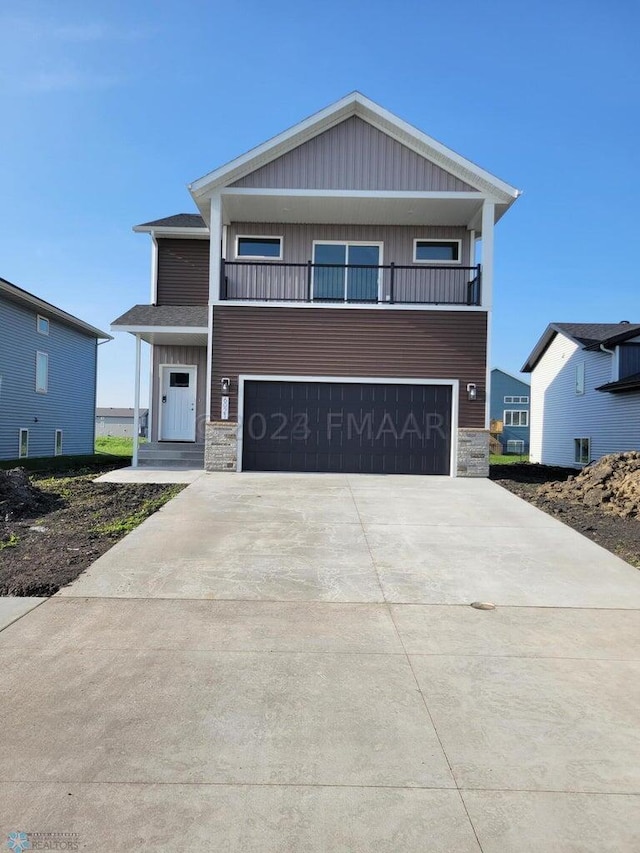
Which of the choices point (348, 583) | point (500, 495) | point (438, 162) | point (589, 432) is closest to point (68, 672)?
point (348, 583)

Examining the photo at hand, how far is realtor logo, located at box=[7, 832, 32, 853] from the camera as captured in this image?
2.35 meters

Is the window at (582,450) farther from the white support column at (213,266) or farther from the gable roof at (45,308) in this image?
the gable roof at (45,308)

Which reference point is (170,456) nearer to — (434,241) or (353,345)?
(353,345)

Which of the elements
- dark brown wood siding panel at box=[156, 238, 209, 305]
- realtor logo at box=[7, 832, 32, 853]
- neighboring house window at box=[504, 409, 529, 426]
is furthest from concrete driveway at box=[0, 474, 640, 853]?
neighboring house window at box=[504, 409, 529, 426]

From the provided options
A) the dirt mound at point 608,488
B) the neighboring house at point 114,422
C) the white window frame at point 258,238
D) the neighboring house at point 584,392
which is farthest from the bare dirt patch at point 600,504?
the neighboring house at point 114,422

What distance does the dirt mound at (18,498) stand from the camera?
27.7 feet

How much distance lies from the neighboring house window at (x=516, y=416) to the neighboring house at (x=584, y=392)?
44.5ft

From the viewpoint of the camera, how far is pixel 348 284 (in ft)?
47.6

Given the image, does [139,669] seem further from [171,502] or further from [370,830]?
[171,502]

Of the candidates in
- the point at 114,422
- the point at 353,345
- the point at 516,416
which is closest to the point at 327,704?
the point at 353,345

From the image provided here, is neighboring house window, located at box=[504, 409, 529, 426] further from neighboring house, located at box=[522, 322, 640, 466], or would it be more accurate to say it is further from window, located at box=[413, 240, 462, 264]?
window, located at box=[413, 240, 462, 264]

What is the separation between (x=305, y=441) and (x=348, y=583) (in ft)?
25.9

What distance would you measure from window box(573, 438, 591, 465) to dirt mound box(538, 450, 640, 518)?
9.68 metres

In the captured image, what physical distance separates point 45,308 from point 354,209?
10.5 metres
